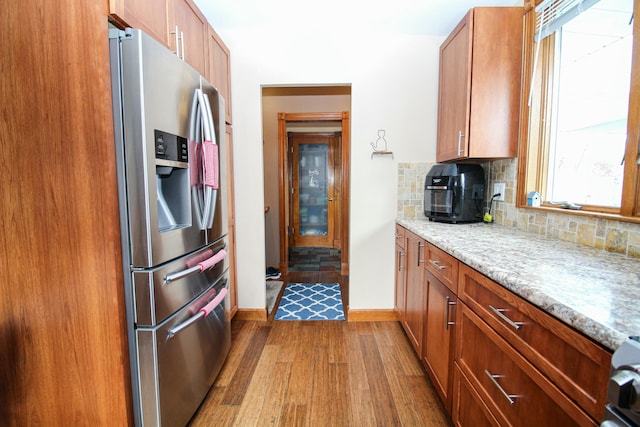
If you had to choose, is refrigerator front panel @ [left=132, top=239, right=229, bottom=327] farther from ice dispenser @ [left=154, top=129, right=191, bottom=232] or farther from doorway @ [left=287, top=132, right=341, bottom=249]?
doorway @ [left=287, top=132, right=341, bottom=249]

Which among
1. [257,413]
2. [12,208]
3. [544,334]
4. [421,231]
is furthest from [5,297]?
[421,231]

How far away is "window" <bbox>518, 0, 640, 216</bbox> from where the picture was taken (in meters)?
1.23

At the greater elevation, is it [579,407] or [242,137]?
[242,137]

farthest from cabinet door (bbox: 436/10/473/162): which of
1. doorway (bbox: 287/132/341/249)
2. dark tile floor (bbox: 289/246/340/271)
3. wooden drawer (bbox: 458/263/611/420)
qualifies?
doorway (bbox: 287/132/341/249)

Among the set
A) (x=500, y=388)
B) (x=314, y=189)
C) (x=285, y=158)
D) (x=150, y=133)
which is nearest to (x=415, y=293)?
(x=500, y=388)

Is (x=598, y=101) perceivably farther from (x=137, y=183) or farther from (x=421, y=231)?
(x=137, y=183)

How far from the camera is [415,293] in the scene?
73.6 inches

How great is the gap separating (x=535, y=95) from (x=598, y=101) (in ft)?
1.19

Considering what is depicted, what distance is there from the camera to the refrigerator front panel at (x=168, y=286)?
3.61 feet

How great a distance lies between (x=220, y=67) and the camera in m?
2.10

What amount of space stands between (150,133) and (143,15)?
1.89ft

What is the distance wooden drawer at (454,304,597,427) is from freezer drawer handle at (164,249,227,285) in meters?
1.22

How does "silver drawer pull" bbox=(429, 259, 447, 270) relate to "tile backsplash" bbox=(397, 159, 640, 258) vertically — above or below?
below

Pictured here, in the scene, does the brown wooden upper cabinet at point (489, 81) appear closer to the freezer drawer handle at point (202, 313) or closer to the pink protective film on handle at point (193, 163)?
the pink protective film on handle at point (193, 163)
